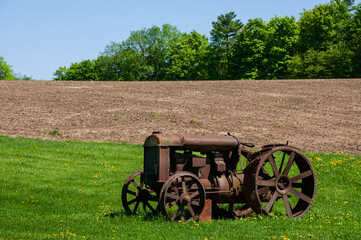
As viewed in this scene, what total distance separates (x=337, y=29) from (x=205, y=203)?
62.1 meters

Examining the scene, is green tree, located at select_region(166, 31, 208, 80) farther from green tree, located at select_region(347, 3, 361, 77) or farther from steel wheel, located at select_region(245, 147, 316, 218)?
steel wheel, located at select_region(245, 147, 316, 218)

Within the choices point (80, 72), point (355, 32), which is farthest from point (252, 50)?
point (80, 72)

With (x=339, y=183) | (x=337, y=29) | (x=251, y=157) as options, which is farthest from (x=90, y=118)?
(x=337, y=29)

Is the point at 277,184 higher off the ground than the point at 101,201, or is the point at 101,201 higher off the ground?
the point at 277,184

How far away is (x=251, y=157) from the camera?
10609 mm

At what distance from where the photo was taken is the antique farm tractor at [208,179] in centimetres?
915

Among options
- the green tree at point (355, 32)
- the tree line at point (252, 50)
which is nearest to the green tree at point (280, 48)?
the tree line at point (252, 50)

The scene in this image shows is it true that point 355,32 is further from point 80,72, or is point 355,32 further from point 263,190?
point 263,190

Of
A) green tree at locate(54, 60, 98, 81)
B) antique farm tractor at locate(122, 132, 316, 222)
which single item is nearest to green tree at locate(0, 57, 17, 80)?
green tree at locate(54, 60, 98, 81)

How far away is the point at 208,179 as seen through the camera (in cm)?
994

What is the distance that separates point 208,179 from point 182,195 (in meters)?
1.06

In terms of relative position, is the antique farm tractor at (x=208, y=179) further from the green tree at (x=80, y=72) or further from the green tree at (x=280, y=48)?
the green tree at (x=80, y=72)

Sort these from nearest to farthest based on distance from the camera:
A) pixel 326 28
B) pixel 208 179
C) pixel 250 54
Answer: pixel 208 179 → pixel 326 28 → pixel 250 54

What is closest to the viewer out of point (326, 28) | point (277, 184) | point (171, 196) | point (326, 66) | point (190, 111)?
point (171, 196)
